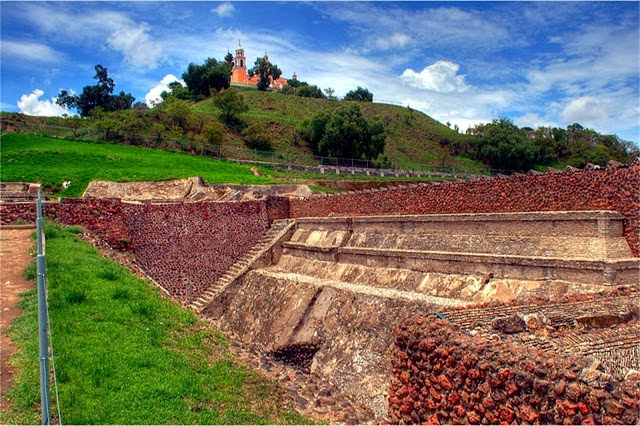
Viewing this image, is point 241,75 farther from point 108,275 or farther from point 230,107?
point 108,275

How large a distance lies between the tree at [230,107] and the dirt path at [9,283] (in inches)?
1614

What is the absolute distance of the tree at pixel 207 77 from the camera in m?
69.4

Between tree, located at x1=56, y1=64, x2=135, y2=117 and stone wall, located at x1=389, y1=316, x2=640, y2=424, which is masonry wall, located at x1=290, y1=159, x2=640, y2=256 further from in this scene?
tree, located at x1=56, y1=64, x2=135, y2=117

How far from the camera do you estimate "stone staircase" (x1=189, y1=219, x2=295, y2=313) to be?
703 inches

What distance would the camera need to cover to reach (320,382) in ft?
33.4

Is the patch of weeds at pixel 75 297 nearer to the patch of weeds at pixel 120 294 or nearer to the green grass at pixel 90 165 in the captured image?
the patch of weeds at pixel 120 294

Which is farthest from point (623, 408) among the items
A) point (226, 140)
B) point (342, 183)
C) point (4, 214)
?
point (226, 140)

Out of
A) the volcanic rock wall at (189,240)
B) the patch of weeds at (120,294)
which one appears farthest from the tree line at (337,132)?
the patch of weeds at (120,294)

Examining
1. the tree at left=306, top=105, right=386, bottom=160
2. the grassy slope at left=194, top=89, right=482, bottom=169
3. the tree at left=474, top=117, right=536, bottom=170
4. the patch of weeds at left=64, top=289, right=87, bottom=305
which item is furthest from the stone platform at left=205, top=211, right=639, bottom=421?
the tree at left=474, top=117, right=536, bottom=170

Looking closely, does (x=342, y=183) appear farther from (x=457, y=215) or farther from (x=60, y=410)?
(x=60, y=410)

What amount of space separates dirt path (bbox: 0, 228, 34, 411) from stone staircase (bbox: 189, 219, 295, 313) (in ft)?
18.9

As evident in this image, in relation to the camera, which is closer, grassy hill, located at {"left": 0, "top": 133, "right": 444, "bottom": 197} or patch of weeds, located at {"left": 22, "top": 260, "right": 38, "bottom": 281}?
patch of weeds, located at {"left": 22, "top": 260, "right": 38, "bottom": 281}

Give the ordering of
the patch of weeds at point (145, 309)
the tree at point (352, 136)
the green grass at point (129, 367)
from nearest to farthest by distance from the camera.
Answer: the green grass at point (129, 367), the patch of weeds at point (145, 309), the tree at point (352, 136)

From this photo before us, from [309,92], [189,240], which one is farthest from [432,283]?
[309,92]
